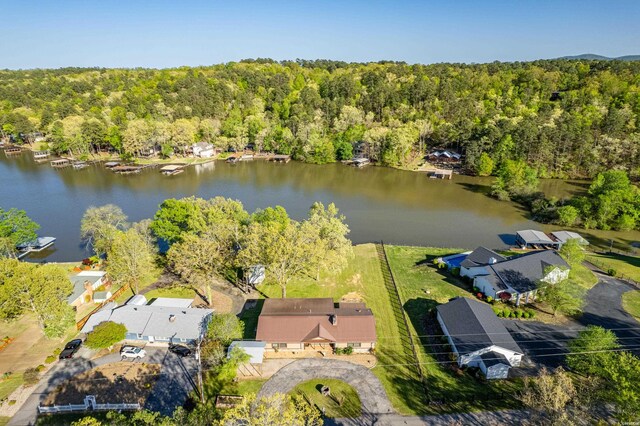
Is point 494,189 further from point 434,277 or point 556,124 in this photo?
point 434,277

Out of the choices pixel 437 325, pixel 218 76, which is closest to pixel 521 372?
pixel 437 325

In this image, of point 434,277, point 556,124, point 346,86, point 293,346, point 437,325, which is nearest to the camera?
point 293,346

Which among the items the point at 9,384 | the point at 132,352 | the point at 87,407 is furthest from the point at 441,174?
the point at 9,384

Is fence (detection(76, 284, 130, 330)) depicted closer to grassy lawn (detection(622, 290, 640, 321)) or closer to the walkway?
the walkway

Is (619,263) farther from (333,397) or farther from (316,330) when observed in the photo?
(333,397)

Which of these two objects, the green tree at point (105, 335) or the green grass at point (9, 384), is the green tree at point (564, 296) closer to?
the green tree at point (105, 335)
